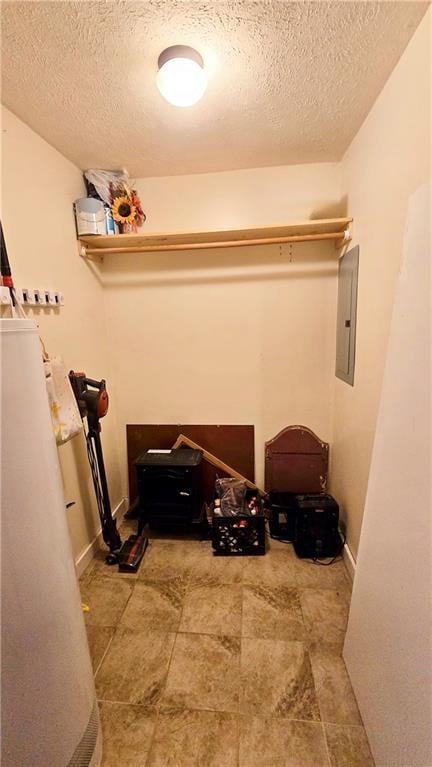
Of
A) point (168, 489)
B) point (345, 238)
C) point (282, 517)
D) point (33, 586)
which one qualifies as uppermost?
point (345, 238)

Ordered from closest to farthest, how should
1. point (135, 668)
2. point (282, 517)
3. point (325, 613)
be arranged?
point (135, 668)
point (325, 613)
point (282, 517)

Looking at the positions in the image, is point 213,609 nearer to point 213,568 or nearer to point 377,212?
point 213,568

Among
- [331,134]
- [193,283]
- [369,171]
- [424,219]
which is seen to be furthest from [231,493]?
[331,134]

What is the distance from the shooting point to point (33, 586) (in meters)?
0.77

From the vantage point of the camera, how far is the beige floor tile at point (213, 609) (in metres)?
1.53

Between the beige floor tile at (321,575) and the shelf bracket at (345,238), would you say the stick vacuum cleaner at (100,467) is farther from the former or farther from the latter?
the shelf bracket at (345,238)

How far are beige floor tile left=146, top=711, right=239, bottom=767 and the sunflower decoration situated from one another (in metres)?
2.52

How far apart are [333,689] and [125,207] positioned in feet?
9.11

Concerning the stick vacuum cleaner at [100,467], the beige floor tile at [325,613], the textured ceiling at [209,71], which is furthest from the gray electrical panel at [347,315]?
the stick vacuum cleaner at [100,467]

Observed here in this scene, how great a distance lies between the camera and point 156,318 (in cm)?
238

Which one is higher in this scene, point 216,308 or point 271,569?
point 216,308

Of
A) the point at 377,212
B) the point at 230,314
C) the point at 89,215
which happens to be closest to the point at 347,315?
the point at 377,212

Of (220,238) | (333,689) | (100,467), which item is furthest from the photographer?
(220,238)

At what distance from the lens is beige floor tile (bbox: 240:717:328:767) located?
105 centimetres
